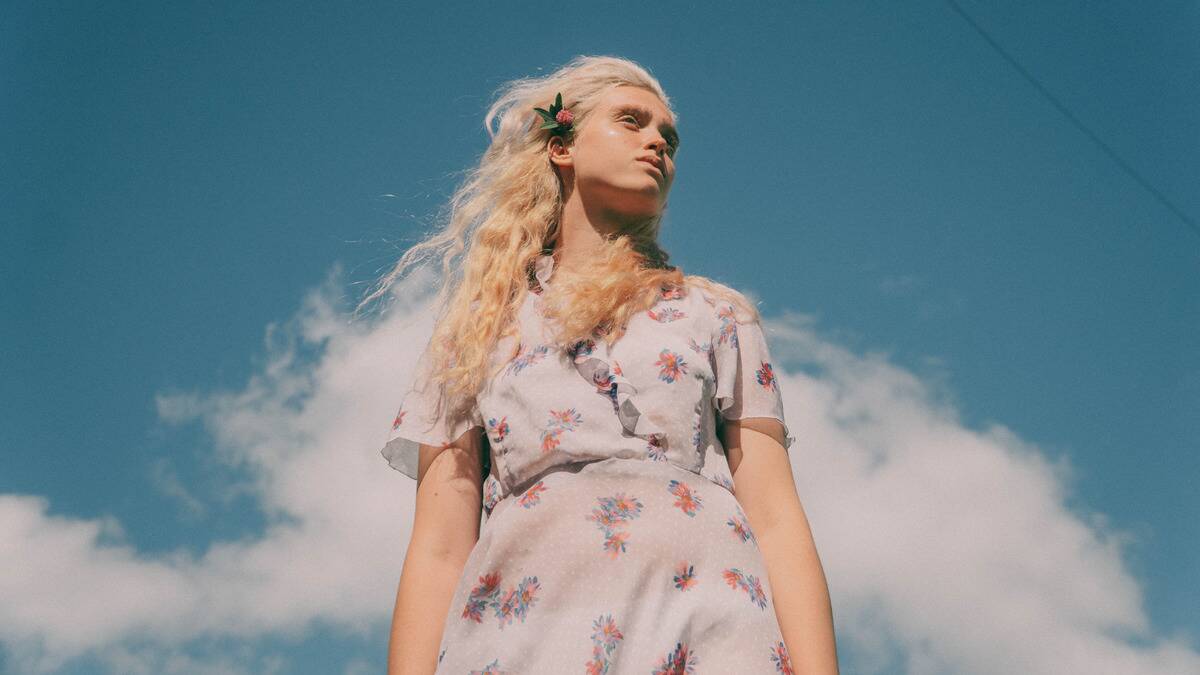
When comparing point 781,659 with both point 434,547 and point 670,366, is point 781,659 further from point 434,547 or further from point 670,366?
point 434,547

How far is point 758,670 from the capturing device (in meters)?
1.86

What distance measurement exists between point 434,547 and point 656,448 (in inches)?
20.2

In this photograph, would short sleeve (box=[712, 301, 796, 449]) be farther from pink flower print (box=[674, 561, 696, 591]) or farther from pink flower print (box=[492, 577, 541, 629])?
pink flower print (box=[492, 577, 541, 629])

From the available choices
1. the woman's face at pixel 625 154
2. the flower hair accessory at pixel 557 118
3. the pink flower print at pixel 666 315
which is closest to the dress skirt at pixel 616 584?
the pink flower print at pixel 666 315

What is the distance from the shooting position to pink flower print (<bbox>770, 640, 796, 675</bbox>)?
190cm

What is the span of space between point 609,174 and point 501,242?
0.35 metres

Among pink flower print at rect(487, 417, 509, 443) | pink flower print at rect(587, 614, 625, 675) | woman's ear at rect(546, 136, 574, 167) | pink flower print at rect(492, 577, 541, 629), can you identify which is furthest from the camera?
woman's ear at rect(546, 136, 574, 167)

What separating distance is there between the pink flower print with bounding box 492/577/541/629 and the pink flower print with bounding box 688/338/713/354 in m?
0.65

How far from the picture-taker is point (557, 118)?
3.14 m

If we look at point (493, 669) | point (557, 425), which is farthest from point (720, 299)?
point (493, 669)

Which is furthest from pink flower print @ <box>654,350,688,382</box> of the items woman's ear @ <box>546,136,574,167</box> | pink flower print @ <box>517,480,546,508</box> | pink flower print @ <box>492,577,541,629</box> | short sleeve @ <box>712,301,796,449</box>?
woman's ear @ <box>546,136,574,167</box>

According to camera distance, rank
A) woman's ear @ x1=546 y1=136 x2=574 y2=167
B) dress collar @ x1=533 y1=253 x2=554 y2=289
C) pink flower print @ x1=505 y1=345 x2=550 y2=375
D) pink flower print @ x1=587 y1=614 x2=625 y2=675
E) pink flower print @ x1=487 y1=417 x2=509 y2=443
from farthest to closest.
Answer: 1. woman's ear @ x1=546 y1=136 x2=574 y2=167
2. dress collar @ x1=533 y1=253 x2=554 y2=289
3. pink flower print @ x1=505 y1=345 x2=550 y2=375
4. pink flower print @ x1=487 y1=417 x2=509 y2=443
5. pink flower print @ x1=587 y1=614 x2=625 y2=675

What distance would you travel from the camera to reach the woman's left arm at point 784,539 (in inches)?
79.5

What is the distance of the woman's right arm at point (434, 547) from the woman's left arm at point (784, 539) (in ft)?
1.85
